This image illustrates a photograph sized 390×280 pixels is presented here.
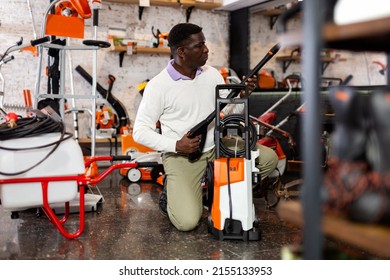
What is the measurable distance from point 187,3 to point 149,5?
522mm

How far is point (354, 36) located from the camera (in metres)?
0.80

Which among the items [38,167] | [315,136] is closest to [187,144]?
[38,167]

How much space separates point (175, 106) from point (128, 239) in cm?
84

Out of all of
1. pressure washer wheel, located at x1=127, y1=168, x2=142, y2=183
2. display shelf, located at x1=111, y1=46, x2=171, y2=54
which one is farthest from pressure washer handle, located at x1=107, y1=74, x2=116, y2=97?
pressure washer wheel, located at x1=127, y1=168, x2=142, y2=183

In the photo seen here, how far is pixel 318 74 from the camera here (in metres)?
0.87

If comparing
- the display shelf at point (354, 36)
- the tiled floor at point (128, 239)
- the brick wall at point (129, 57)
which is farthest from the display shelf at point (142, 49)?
the display shelf at point (354, 36)

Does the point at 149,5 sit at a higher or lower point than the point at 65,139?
higher

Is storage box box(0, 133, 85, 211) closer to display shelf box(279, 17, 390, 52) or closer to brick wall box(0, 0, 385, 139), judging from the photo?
display shelf box(279, 17, 390, 52)

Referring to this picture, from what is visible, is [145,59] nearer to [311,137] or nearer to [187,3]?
[187,3]

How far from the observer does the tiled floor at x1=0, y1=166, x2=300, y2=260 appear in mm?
2064

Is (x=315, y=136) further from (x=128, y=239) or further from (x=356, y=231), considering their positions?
(x=128, y=239)

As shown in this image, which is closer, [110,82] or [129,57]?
[110,82]
